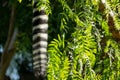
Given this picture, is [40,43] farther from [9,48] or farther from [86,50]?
[9,48]

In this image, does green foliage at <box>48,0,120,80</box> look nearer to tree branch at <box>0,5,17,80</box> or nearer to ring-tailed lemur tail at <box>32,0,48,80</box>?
ring-tailed lemur tail at <box>32,0,48,80</box>

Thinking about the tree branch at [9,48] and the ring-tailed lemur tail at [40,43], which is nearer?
the ring-tailed lemur tail at [40,43]

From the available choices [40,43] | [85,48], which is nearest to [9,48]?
[40,43]

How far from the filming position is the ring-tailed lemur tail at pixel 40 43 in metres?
1.94

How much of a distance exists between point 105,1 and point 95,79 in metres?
0.36

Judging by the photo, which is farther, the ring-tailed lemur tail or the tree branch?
the tree branch

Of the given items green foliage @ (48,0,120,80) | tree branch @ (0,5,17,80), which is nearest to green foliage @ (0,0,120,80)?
green foliage @ (48,0,120,80)

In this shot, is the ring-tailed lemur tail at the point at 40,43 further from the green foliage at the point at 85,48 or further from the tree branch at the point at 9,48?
the tree branch at the point at 9,48

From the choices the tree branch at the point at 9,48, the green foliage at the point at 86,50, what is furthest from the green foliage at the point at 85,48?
the tree branch at the point at 9,48

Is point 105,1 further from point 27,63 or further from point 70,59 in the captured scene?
point 27,63

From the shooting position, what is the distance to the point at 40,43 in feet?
6.82

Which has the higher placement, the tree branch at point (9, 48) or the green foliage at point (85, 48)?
the tree branch at point (9, 48)

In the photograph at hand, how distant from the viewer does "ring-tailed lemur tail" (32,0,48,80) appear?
1937 mm

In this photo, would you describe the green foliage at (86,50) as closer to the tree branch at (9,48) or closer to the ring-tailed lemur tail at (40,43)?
the ring-tailed lemur tail at (40,43)
